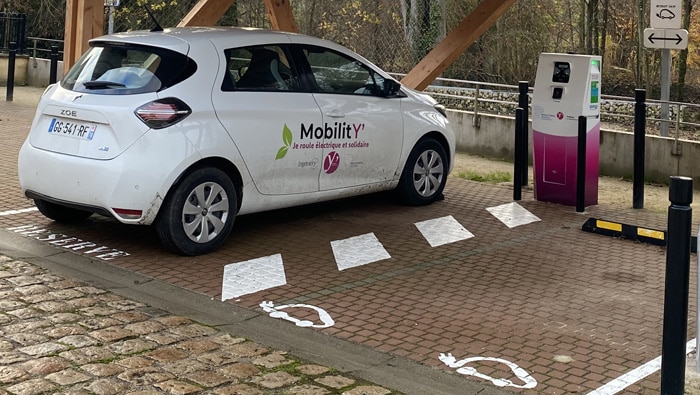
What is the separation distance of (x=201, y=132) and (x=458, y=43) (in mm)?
5065

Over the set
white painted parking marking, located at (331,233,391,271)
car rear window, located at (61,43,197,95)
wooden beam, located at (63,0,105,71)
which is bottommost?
white painted parking marking, located at (331,233,391,271)

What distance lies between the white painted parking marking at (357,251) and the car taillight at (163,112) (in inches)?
67.5

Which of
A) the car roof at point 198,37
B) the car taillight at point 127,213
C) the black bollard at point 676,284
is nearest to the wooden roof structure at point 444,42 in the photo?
the car roof at point 198,37

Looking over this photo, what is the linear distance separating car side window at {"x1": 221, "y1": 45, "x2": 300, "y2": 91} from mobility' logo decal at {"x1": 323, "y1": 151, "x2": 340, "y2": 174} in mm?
696

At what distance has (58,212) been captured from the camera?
29.3 feet

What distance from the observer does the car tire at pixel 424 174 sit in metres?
10.3

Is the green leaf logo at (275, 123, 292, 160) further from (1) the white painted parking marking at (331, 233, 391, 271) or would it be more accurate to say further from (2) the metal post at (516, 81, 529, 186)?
(2) the metal post at (516, 81, 529, 186)

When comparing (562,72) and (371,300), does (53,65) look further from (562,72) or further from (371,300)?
(371,300)

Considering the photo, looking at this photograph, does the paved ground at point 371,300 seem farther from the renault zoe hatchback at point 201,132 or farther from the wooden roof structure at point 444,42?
the wooden roof structure at point 444,42

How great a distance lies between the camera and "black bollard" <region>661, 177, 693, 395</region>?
4.91 metres

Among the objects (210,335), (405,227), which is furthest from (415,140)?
(210,335)

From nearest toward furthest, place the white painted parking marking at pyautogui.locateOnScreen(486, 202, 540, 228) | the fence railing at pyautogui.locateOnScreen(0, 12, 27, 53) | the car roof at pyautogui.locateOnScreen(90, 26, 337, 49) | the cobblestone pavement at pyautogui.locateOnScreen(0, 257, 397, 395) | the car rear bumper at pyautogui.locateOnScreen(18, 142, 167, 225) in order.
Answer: the cobblestone pavement at pyautogui.locateOnScreen(0, 257, 397, 395) → the car rear bumper at pyautogui.locateOnScreen(18, 142, 167, 225) → the car roof at pyautogui.locateOnScreen(90, 26, 337, 49) → the white painted parking marking at pyautogui.locateOnScreen(486, 202, 540, 228) → the fence railing at pyautogui.locateOnScreen(0, 12, 27, 53)

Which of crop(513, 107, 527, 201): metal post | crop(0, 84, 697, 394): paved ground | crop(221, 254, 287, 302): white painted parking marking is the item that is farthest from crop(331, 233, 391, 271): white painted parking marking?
crop(513, 107, 527, 201): metal post

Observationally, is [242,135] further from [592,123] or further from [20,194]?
[592,123]
